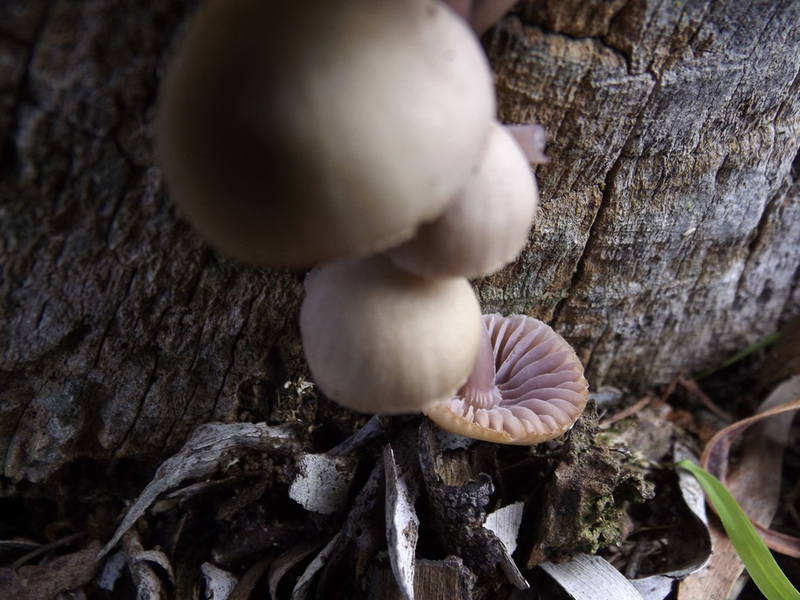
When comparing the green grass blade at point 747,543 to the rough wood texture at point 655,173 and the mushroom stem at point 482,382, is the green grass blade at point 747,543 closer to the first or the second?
the rough wood texture at point 655,173

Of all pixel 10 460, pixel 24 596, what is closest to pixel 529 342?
pixel 10 460

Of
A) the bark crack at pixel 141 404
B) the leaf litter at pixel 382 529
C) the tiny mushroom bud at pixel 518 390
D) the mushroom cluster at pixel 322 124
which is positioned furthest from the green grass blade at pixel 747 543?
the bark crack at pixel 141 404

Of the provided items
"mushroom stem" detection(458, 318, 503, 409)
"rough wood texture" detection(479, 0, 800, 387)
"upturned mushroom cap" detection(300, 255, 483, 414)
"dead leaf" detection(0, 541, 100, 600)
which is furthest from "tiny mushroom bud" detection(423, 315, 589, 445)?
"dead leaf" detection(0, 541, 100, 600)

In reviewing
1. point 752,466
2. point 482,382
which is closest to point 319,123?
point 482,382

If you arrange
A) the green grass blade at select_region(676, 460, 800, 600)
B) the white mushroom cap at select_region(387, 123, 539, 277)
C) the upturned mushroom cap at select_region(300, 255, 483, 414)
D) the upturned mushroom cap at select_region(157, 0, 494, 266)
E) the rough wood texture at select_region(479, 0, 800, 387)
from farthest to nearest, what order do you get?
the green grass blade at select_region(676, 460, 800, 600), the rough wood texture at select_region(479, 0, 800, 387), the upturned mushroom cap at select_region(300, 255, 483, 414), the white mushroom cap at select_region(387, 123, 539, 277), the upturned mushroom cap at select_region(157, 0, 494, 266)

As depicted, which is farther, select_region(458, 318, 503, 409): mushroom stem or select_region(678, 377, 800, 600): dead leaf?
select_region(678, 377, 800, 600): dead leaf

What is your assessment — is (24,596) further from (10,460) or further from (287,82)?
(287,82)

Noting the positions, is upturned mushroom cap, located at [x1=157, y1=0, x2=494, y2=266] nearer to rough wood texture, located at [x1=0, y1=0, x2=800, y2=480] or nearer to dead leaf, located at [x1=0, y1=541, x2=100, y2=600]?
rough wood texture, located at [x1=0, y1=0, x2=800, y2=480]

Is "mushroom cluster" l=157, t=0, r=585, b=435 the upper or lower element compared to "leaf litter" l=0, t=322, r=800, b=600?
upper
